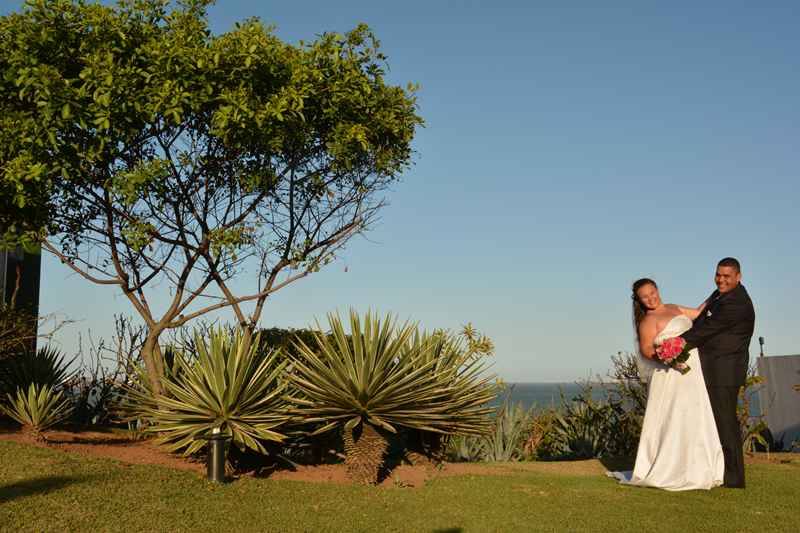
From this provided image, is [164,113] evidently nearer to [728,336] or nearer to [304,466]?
[304,466]

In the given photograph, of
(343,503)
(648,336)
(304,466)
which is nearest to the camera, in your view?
(343,503)

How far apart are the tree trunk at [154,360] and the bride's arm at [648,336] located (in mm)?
6463

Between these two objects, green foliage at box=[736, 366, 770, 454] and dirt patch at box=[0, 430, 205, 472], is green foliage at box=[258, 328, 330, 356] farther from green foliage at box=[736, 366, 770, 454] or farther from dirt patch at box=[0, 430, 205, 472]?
green foliage at box=[736, 366, 770, 454]

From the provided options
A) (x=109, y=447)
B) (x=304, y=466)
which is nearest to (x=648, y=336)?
(x=304, y=466)

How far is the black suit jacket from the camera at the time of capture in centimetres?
945

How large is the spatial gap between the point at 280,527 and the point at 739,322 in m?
5.82

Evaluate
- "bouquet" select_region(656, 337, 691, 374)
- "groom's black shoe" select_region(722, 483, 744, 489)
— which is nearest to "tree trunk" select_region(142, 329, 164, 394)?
"bouquet" select_region(656, 337, 691, 374)

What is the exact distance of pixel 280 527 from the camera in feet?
23.4

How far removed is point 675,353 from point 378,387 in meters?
3.45

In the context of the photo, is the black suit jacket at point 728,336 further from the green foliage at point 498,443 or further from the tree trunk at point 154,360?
the tree trunk at point 154,360

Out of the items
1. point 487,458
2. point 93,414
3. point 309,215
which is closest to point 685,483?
point 487,458

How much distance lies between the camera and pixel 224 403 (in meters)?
9.35

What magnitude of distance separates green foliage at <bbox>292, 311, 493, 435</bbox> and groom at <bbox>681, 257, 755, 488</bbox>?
9.49 ft

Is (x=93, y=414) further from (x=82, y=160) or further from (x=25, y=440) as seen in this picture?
(x=82, y=160)
